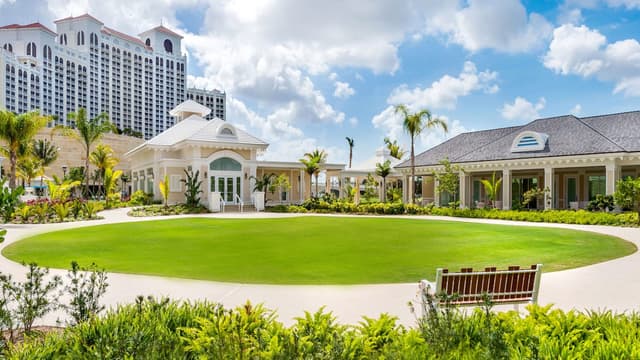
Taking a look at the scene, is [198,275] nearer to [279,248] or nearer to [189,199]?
[279,248]

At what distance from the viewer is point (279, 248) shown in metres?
13.0

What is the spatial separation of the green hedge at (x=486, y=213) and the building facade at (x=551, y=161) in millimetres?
2948

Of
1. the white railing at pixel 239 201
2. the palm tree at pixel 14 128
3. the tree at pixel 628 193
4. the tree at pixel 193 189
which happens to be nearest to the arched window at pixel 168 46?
the palm tree at pixel 14 128

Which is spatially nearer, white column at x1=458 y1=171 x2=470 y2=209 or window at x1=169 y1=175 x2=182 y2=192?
white column at x1=458 y1=171 x2=470 y2=209

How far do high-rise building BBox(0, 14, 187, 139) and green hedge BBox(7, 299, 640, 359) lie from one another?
93.9m

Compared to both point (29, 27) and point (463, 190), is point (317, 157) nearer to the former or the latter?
point (463, 190)

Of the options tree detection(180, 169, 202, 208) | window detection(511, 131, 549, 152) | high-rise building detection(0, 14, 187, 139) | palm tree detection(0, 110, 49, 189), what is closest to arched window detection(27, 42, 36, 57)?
high-rise building detection(0, 14, 187, 139)

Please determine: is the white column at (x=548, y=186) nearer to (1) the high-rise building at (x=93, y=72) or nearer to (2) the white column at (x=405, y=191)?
(2) the white column at (x=405, y=191)

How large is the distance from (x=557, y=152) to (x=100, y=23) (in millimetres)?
111414

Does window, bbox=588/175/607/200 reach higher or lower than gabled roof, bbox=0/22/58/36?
lower

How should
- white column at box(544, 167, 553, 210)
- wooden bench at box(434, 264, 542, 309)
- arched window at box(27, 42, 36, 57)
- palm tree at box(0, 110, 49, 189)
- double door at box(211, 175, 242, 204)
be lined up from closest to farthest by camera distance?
1. wooden bench at box(434, 264, 542, 309)
2. white column at box(544, 167, 553, 210)
3. palm tree at box(0, 110, 49, 189)
4. double door at box(211, 175, 242, 204)
5. arched window at box(27, 42, 36, 57)

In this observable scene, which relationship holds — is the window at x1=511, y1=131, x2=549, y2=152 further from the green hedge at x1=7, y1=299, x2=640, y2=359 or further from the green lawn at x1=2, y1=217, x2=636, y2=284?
the green hedge at x1=7, y1=299, x2=640, y2=359

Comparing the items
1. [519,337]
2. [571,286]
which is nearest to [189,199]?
[571,286]

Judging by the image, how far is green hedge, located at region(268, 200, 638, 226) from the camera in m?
22.5
